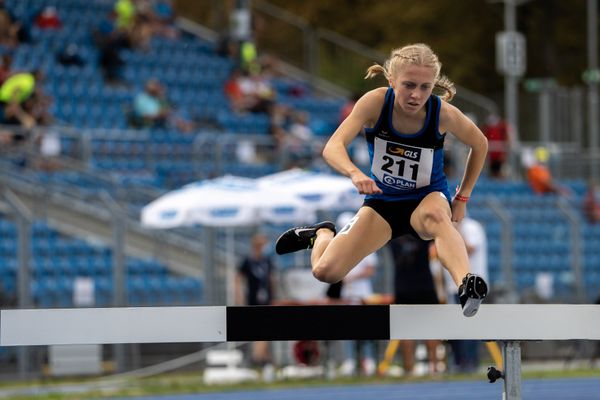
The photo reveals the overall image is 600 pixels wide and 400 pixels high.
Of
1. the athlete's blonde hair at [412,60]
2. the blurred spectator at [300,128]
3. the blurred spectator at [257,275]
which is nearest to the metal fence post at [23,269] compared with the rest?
the blurred spectator at [257,275]

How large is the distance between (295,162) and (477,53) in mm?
16337

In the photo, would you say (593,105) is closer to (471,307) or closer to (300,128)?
(300,128)

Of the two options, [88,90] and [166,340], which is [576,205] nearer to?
[88,90]

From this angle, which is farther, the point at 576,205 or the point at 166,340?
the point at 576,205

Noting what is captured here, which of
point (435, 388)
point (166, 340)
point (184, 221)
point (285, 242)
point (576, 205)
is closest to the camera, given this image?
point (166, 340)

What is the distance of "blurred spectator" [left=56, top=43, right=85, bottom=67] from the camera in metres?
22.2

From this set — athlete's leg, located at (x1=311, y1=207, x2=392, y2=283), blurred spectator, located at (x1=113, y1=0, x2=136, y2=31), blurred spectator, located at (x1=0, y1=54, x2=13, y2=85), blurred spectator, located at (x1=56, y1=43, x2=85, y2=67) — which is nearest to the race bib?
athlete's leg, located at (x1=311, y1=207, x2=392, y2=283)

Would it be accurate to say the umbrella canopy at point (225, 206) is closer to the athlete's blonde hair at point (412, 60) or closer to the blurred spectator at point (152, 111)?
the blurred spectator at point (152, 111)

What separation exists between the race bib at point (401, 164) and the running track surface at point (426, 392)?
16.9 ft

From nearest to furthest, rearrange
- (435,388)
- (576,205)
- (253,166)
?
(435,388) → (253,166) → (576,205)

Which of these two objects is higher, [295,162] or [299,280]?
[295,162]

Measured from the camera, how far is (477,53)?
36500 millimetres

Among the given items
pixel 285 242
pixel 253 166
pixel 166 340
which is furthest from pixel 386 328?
pixel 253 166

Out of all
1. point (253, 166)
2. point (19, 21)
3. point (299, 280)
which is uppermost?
point (19, 21)
